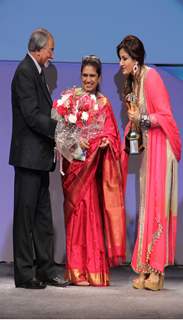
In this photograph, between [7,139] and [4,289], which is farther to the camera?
[7,139]

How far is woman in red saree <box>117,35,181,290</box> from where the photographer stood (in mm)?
4375

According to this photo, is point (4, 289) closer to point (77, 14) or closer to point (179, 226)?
point (179, 226)

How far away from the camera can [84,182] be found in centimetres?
452

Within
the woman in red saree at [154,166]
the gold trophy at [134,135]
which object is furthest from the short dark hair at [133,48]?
the gold trophy at [134,135]

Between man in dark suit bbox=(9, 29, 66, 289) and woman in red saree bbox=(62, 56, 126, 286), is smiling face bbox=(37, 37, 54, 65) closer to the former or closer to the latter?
man in dark suit bbox=(9, 29, 66, 289)

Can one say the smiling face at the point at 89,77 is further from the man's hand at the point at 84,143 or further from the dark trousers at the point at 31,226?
the dark trousers at the point at 31,226

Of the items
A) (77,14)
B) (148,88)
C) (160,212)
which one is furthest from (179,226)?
(77,14)

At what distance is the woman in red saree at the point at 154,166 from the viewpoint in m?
4.38

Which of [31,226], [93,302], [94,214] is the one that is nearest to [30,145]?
[31,226]

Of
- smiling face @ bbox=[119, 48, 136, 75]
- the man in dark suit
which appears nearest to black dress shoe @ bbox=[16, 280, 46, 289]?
the man in dark suit

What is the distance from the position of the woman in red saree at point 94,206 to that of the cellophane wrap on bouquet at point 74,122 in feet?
0.24

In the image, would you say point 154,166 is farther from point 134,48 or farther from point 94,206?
point 134,48

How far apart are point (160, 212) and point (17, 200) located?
0.82 metres

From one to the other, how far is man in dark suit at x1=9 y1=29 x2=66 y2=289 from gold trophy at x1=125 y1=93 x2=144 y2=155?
0.45 metres
